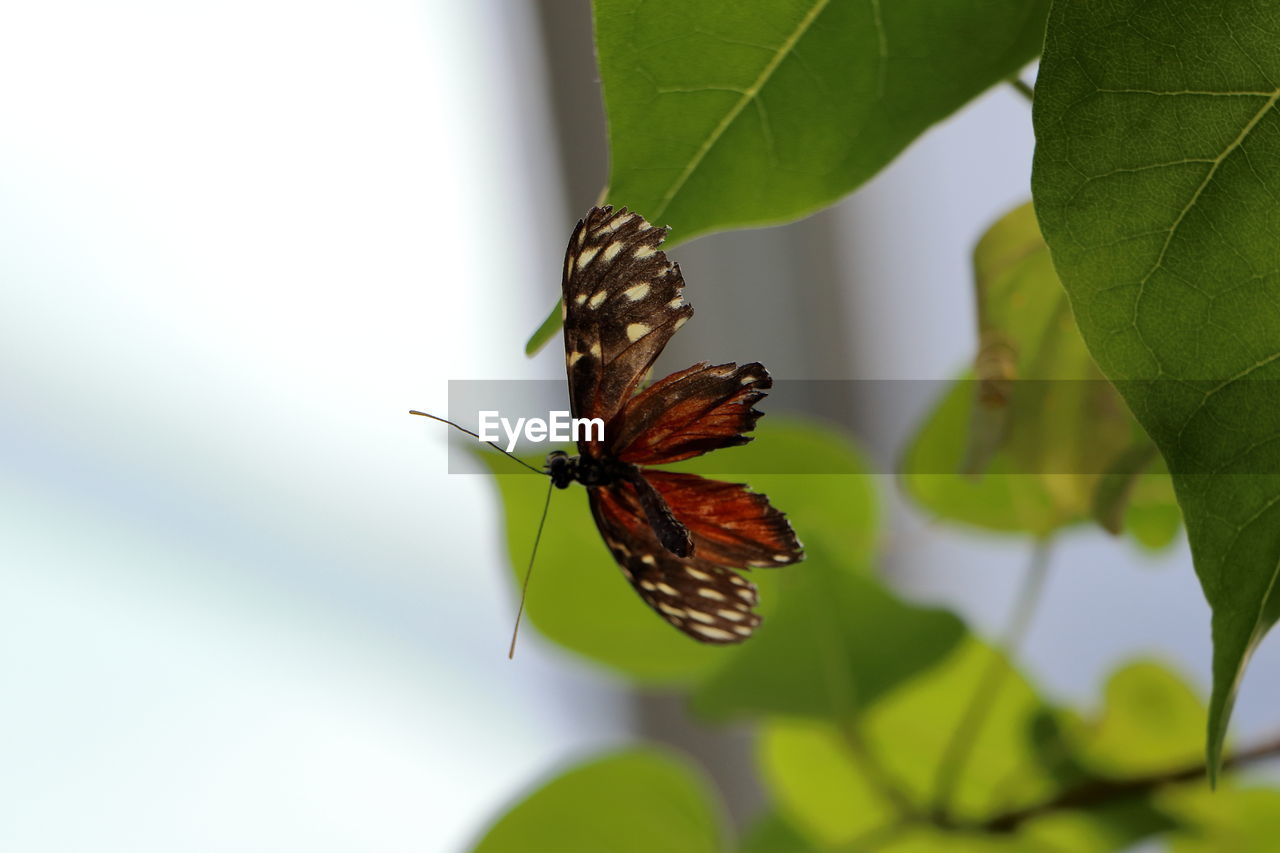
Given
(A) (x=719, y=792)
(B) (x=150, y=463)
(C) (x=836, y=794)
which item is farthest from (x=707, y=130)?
(A) (x=719, y=792)

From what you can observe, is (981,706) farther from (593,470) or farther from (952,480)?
(593,470)

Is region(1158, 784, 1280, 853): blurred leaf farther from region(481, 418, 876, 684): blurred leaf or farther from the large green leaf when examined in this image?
the large green leaf

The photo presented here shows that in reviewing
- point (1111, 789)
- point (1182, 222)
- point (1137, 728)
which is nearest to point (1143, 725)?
point (1137, 728)

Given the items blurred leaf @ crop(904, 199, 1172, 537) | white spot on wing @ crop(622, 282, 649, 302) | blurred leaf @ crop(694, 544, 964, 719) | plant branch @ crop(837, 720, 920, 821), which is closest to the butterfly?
white spot on wing @ crop(622, 282, 649, 302)

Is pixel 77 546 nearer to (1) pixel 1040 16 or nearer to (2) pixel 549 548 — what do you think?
(2) pixel 549 548

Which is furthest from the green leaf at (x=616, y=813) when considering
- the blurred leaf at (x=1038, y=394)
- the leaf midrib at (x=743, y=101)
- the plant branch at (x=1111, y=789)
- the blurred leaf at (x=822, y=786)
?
the leaf midrib at (x=743, y=101)

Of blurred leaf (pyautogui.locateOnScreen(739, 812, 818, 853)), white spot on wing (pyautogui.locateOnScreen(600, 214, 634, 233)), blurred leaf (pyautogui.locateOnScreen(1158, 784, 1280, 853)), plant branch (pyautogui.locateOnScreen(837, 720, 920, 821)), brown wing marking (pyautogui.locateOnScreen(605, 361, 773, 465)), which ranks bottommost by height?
blurred leaf (pyautogui.locateOnScreen(739, 812, 818, 853))

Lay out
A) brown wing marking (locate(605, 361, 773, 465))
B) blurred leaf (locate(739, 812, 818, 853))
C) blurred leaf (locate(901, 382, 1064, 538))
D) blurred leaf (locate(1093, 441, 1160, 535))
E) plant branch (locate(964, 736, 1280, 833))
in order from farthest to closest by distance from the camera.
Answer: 1. blurred leaf (locate(739, 812, 818, 853))
2. blurred leaf (locate(901, 382, 1064, 538))
3. plant branch (locate(964, 736, 1280, 833))
4. blurred leaf (locate(1093, 441, 1160, 535))
5. brown wing marking (locate(605, 361, 773, 465))
